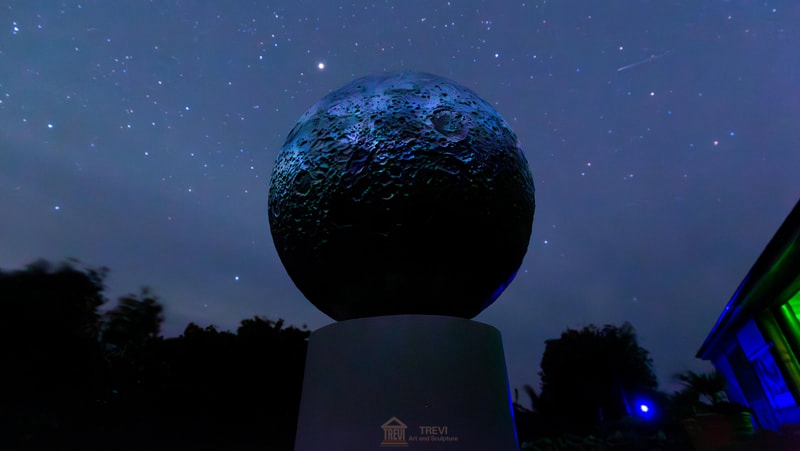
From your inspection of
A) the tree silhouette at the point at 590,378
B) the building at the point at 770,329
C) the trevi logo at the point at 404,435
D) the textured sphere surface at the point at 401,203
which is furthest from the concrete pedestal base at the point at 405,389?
the tree silhouette at the point at 590,378

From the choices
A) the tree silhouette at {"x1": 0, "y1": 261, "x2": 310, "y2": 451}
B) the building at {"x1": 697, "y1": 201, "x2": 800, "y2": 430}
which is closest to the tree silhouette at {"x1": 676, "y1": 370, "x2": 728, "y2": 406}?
the building at {"x1": 697, "y1": 201, "x2": 800, "y2": 430}

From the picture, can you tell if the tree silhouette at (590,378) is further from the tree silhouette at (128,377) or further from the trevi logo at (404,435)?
the trevi logo at (404,435)

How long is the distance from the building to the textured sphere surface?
881 cm

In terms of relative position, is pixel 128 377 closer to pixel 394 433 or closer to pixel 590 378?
pixel 394 433

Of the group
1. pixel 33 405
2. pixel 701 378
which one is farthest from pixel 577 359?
pixel 33 405

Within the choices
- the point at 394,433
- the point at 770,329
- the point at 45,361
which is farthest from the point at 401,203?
the point at 770,329

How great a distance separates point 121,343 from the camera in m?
12.1

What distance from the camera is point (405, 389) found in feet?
7.84

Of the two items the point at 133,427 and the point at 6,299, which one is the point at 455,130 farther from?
the point at 6,299

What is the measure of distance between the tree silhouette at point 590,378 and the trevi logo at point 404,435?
2516 cm

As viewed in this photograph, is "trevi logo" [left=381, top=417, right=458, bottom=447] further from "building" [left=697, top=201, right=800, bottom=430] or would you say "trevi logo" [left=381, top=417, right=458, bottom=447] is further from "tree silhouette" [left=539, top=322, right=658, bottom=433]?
"tree silhouette" [left=539, top=322, right=658, bottom=433]

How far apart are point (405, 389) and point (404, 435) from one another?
25 centimetres

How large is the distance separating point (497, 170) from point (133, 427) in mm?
11237

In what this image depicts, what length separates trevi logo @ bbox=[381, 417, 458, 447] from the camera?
89.0 inches
